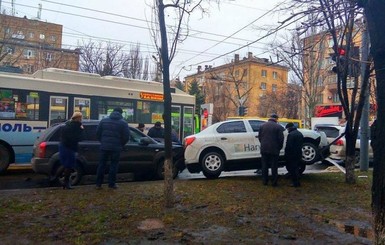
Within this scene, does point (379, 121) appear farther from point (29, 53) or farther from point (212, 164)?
point (29, 53)

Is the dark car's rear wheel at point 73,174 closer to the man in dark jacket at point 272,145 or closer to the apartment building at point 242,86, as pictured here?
Answer: the man in dark jacket at point 272,145

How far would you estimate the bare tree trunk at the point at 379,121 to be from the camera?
4.25 m

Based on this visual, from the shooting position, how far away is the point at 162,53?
7.09 metres

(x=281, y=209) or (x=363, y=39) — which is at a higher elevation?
(x=363, y=39)

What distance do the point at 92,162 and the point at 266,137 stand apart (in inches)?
180

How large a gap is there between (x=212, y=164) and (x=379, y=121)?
22.7ft

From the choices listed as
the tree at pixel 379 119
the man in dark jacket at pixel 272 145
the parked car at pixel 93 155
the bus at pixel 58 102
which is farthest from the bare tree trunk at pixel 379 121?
the bus at pixel 58 102

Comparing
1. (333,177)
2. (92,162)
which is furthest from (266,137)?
(92,162)

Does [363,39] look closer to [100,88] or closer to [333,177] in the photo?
[333,177]

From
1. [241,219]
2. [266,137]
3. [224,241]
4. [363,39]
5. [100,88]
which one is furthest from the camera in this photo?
[100,88]

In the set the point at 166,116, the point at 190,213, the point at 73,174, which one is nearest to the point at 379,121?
the point at 190,213

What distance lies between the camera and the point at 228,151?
11070 millimetres

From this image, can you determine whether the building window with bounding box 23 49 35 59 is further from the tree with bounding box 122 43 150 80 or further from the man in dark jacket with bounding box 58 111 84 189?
the man in dark jacket with bounding box 58 111 84 189

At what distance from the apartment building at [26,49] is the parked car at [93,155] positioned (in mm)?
10002
